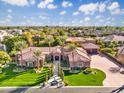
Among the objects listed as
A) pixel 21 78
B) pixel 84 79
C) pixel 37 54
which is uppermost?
pixel 37 54

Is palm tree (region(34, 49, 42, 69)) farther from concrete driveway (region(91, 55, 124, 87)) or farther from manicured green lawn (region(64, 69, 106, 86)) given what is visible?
concrete driveway (region(91, 55, 124, 87))

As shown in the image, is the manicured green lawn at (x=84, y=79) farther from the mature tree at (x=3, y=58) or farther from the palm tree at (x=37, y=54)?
the mature tree at (x=3, y=58)

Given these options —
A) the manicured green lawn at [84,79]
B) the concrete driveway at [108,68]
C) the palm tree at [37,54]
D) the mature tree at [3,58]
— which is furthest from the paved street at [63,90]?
the mature tree at [3,58]

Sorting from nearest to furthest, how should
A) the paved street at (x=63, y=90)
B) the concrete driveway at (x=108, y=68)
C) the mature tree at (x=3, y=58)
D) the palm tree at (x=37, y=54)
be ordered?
the paved street at (x=63, y=90)
the concrete driveway at (x=108, y=68)
the palm tree at (x=37, y=54)
the mature tree at (x=3, y=58)

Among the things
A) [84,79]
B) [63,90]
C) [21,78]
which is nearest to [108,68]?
[84,79]

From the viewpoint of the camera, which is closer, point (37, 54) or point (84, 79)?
point (84, 79)

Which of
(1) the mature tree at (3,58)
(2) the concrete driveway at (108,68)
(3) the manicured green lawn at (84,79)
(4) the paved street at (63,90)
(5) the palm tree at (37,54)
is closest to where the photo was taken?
(4) the paved street at (63,90)

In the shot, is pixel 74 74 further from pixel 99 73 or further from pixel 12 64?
pixel 12 64

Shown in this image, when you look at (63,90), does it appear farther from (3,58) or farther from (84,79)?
(3,58)
